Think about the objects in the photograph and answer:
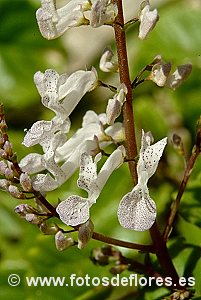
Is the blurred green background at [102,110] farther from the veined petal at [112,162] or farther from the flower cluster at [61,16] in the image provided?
the flower cluster at [61,16]

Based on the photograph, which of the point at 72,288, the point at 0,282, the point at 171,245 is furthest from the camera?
the point at 0,282

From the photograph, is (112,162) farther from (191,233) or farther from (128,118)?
(191,233)

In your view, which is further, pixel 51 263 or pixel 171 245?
pixel 51 263

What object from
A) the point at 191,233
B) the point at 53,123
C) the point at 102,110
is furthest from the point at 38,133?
the point at 102,110

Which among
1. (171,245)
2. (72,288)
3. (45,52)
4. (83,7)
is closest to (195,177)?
(171,245)

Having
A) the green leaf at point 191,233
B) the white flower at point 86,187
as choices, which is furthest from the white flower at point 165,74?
the green leaf at point 191,233

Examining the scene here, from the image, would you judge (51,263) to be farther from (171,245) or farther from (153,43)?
(153,43)
